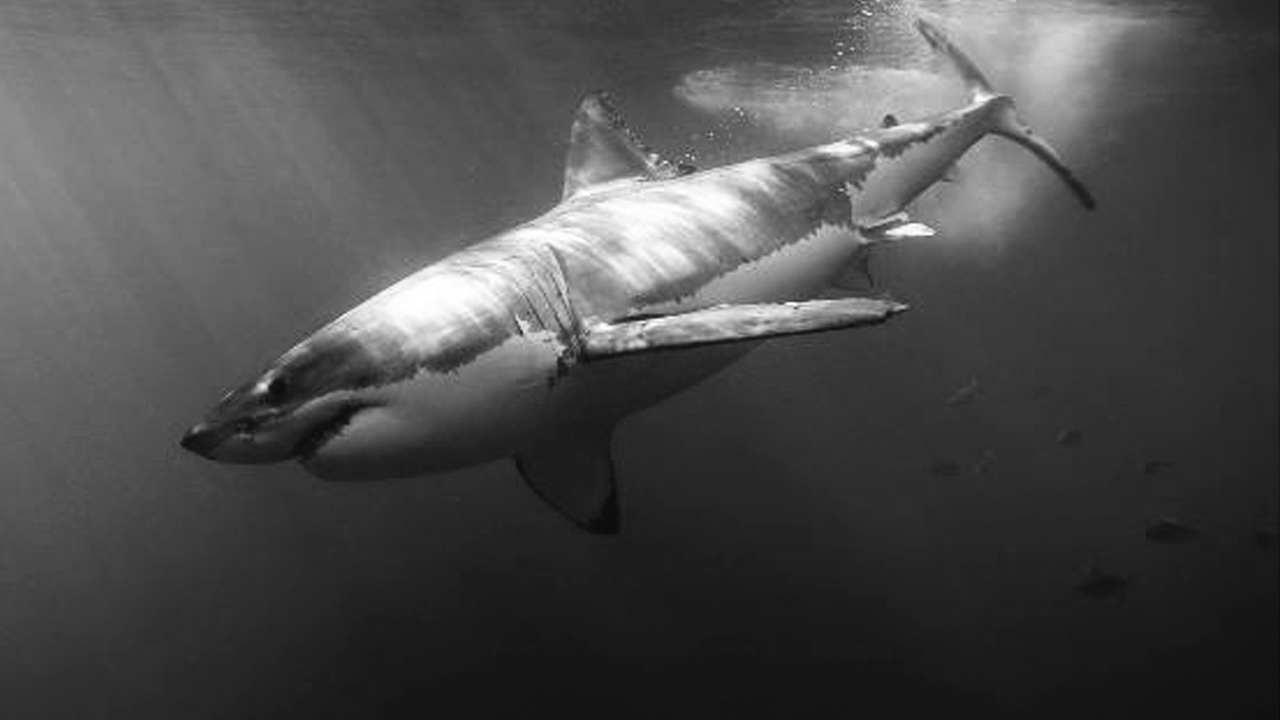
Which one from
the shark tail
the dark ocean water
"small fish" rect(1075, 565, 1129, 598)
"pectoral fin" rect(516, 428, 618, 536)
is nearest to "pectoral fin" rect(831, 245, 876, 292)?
the shark tail

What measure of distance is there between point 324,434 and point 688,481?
18.8 metres

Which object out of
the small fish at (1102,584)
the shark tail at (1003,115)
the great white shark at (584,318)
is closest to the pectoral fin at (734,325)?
the great white shark at (584,318)

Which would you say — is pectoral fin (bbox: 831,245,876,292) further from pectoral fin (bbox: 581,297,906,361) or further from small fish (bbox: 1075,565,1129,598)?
small fish (bbox: 1075,565,1129,598)

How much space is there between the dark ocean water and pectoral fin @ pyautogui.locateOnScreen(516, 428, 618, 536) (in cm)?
843

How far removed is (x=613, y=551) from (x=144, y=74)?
958 inches

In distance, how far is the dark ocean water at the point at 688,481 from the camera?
1396cm

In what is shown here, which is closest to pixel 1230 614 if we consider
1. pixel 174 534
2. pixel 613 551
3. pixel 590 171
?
pixel 613 551

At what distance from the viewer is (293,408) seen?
2.79 metres

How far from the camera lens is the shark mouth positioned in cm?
289

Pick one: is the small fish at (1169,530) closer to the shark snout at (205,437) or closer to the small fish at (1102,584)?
the small fish at (1102,584)

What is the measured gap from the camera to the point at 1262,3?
62.8 ft

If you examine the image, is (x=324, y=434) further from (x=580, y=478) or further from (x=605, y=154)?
(x=605, y=154)

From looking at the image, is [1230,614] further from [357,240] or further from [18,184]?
[357,240]

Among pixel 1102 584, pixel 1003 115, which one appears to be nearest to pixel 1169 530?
pixel 1102 584
